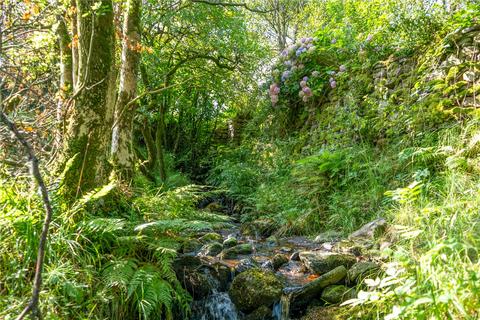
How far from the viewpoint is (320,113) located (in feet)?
26.6

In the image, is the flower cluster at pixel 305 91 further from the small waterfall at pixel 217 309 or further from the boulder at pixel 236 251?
the small waterfall at pixel 217 309

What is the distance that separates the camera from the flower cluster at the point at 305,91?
26.7 ft

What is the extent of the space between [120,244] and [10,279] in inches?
33.0

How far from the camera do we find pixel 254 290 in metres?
3.38

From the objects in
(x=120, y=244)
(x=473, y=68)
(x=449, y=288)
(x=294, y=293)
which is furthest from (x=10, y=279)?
(x=473, y=68)

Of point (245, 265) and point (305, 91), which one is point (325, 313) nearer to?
point (245, 265)

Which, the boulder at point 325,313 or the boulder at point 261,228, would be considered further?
the boulder at point 261,228

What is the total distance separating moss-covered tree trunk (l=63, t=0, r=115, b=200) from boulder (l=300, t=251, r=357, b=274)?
88.3 inches

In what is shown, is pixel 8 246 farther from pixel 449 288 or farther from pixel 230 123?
pixel 230 123

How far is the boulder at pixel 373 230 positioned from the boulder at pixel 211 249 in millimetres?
1617

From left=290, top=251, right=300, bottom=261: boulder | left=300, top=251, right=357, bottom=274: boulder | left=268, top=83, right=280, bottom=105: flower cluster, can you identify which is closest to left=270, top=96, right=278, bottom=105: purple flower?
left=268, top=83, right=280, bottom=105: flower cluster

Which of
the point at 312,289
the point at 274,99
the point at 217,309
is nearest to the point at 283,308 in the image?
the point at 312,289

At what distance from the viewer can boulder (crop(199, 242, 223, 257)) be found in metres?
4.59

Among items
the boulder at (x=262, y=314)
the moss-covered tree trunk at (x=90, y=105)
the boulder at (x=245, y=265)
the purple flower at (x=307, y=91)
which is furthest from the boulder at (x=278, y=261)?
the purple flower at (x=307, y=91)
